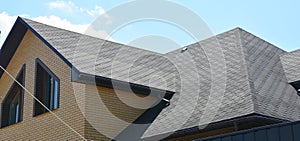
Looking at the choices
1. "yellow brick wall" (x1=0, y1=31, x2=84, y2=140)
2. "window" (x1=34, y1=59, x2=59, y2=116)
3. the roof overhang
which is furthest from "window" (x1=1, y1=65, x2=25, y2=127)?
"window" (x1=34, y1=59, x2=59, y2=116)

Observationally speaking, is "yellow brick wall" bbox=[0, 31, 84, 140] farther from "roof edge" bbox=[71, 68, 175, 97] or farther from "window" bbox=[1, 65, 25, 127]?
"roof edge" bbox=[71, 68, 175, 97]

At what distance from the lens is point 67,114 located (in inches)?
562

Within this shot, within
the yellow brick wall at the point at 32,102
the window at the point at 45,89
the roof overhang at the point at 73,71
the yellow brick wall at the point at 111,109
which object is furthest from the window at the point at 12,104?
the yellow brick wall at the point at 111,109

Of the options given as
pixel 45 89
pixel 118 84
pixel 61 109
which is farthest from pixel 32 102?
pixel 118 84

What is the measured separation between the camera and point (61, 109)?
48.0 feet

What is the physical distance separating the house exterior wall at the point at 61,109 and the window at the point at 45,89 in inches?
7.0

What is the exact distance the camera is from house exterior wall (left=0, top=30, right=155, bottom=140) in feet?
45.3

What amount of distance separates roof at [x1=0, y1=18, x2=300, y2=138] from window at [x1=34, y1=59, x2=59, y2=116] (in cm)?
116

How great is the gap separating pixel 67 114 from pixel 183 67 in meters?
4.21

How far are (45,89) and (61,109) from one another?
191 centimetres

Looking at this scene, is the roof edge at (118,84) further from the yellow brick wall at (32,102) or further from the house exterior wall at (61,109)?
the yellow brick wall at (32,102)

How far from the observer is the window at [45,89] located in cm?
1553

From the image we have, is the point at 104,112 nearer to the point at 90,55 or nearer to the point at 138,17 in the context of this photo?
the point at 90,55

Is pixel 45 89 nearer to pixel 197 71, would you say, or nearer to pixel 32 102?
pixel 32 102
